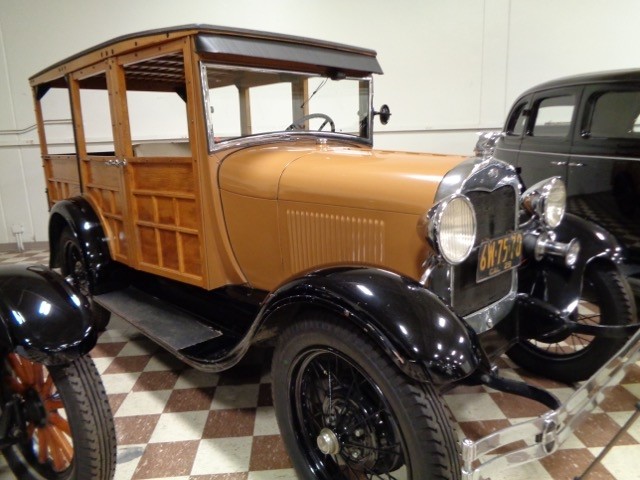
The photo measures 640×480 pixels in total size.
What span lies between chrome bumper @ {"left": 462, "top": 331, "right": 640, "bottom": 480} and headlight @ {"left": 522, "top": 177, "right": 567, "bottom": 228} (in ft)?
2.44

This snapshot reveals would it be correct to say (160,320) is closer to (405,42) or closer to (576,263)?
(576,263)

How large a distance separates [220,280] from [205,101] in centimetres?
87

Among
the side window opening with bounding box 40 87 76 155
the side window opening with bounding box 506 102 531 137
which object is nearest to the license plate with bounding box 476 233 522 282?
the side window opening with bounding box 506 102 531 137

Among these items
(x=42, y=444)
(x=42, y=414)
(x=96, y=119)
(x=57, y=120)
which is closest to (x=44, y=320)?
(x=42, y=414)

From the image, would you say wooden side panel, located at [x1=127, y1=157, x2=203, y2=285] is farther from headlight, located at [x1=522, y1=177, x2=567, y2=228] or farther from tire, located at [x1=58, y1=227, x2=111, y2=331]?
headlight, located at [x1=522, y1=177, x2=567, y2=228]

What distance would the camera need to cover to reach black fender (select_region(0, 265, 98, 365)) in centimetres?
149

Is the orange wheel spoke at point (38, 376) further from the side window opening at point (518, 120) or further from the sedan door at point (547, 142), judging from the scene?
the side window opening at point (518, 120)

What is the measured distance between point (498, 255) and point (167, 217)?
161cm

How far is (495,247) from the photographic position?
183 cm

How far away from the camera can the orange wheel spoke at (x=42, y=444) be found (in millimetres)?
1689

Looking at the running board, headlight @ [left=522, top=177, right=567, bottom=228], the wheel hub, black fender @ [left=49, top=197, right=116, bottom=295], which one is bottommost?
the wheel hub

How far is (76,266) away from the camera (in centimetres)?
312

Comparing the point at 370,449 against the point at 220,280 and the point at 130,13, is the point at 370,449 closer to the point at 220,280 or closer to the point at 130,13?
the point at 220,280

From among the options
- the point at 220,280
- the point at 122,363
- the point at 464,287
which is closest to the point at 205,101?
the point at 220,280
